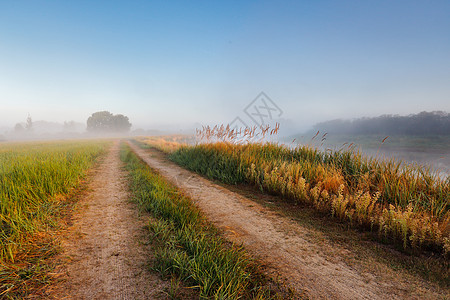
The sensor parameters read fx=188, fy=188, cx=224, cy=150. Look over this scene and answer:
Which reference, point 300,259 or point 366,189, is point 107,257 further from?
point 366,189

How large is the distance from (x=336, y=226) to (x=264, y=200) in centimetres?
174

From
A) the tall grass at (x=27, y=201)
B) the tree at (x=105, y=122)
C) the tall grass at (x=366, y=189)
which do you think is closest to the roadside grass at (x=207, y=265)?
the tall grass at (x=27, y=201)

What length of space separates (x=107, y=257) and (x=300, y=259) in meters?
2.43

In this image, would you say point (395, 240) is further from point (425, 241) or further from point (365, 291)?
point (365, 291)

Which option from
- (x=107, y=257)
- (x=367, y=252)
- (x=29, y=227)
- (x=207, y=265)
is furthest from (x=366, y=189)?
(x=29, y=227)

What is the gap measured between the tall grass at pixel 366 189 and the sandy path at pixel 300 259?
945 mm

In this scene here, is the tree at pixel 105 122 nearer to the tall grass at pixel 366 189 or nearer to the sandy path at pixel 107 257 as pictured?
the tall grass at pixel 366 189

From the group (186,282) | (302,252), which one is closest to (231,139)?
(302,252)

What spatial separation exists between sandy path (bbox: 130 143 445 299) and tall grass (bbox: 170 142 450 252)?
945mm

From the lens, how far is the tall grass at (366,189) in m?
2.79

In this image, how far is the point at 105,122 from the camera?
4269 inches

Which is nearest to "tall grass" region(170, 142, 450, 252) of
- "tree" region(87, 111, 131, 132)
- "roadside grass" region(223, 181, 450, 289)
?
"roadside grass" region(223, 181, 450, 289)

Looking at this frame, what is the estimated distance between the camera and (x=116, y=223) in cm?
326

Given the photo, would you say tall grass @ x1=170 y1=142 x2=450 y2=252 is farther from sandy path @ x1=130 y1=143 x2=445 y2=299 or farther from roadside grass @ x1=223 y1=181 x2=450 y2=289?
sandy path @ x1=130 y1=143 x2=445 y2=299
